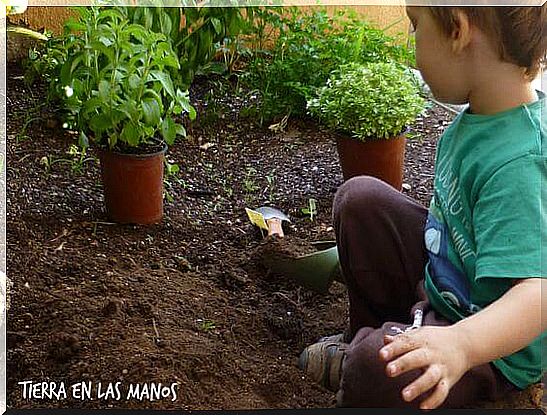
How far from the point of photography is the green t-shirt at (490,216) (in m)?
0.71

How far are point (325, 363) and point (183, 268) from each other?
0.25 m

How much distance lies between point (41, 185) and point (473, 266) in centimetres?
63

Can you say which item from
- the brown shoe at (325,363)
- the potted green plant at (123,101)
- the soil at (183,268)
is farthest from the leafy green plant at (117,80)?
the brown shoe at (325,363)

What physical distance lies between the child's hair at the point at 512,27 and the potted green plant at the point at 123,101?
47 centimetres

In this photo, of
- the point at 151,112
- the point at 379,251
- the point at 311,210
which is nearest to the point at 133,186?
the point at 151,112

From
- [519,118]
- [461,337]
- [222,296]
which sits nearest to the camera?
[461,337]

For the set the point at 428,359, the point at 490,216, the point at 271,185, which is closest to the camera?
the point at 428,359

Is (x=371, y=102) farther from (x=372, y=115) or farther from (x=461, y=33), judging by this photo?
(x=461, y=33)

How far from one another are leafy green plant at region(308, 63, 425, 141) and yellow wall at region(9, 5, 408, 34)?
59 millimetres

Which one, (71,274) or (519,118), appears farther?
(71,274)

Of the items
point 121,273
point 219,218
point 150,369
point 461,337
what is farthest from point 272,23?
point 461,337

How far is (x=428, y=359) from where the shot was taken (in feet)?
2.03

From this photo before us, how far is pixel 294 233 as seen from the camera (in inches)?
45.0

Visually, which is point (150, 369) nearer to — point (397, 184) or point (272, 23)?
point (397, 184)
